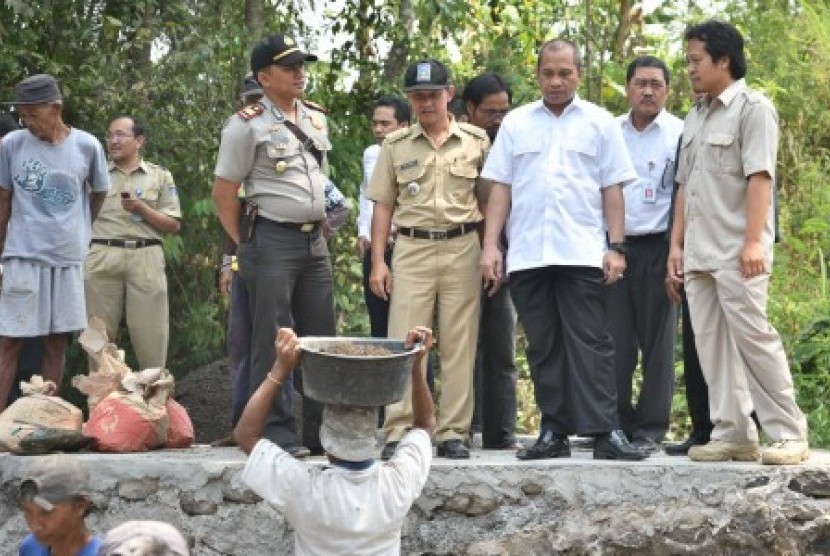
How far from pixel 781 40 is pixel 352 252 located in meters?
4.13

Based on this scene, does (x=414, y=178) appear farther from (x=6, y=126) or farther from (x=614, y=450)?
(x=6, y=126)

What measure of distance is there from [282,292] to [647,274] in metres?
1.79

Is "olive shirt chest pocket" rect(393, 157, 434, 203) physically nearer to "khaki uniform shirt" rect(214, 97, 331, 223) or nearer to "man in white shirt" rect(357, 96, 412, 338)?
"khaki uniform shirt" rect(214, 97, 331, 223)

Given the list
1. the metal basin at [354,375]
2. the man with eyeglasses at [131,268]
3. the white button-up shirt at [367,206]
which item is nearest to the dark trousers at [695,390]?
the white button-up shirt at [367,206]

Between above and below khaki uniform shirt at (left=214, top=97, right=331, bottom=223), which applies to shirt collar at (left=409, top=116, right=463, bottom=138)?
above

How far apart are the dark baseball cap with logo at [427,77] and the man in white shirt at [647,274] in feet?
3.84

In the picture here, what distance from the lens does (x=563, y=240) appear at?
25.7 feet

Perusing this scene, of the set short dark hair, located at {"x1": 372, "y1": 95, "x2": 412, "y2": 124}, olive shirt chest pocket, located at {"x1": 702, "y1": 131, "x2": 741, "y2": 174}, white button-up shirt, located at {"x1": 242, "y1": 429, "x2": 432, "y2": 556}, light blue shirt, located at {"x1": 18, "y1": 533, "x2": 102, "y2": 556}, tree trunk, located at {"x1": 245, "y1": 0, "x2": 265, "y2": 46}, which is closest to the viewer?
light blue shirt, located at {"x1": 18, "y1": 533, "x2": 102, "y2": 556}

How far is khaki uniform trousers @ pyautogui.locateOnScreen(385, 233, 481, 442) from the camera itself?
26.4 feet

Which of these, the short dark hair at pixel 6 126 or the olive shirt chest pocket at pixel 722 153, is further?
the short dark hair at pixel 6 126

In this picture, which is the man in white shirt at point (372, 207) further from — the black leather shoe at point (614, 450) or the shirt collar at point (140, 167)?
the black leather shoe at point (614, 450)

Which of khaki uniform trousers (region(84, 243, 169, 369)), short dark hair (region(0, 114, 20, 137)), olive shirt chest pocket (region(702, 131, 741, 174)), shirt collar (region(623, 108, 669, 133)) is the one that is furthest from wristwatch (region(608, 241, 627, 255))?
short dark hair (region(0, 114, 20, 137))

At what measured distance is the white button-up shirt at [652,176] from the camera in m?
8.51

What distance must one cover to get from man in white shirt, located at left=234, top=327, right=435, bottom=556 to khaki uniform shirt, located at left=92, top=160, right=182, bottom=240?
14.0 ft
